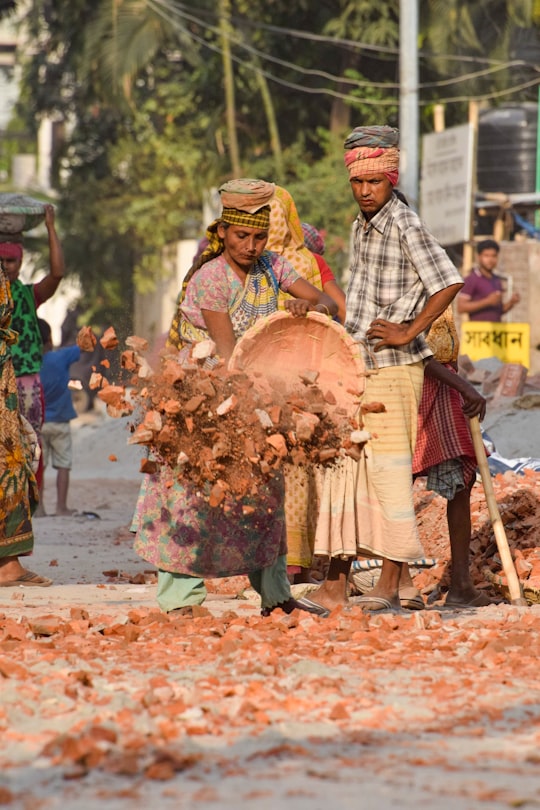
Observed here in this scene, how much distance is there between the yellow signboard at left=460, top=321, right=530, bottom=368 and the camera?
17562 millimetres

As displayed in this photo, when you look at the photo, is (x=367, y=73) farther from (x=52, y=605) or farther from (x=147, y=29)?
(x=52, y=605)

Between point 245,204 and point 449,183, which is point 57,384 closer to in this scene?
point 245,204

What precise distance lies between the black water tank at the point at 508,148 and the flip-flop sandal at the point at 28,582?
2102 cm

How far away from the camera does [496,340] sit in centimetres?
1759

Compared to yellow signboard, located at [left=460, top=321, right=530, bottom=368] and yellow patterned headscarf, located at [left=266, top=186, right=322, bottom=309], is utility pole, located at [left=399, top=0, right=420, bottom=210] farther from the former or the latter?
yellow patterned headscarf, located at [left=266, top=186, right=322, bottom=309]

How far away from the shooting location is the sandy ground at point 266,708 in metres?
3.83

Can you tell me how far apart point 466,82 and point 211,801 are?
1058 inches

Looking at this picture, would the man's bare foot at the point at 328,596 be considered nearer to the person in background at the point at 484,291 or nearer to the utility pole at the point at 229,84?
the person in background at the point at 484,291

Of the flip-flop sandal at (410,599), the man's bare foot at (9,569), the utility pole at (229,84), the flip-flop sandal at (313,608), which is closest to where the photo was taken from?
the flip-flop sandal at (313,608)

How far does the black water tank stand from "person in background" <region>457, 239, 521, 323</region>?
10399 millimetres

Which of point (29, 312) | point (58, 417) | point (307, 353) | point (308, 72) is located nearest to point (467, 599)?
point (307, 353)

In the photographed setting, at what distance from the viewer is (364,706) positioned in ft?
15.2

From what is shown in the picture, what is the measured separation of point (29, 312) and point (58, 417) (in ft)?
12.8

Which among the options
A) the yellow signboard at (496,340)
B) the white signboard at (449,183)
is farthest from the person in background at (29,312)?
the white signboard at (449,183)
